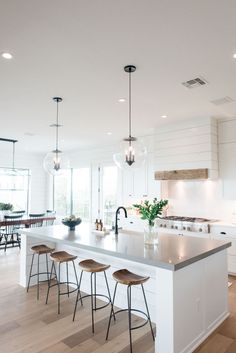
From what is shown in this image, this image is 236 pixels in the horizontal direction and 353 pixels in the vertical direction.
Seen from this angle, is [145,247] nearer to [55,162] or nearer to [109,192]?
[55,162]

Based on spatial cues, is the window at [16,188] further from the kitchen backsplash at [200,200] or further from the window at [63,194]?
the kitchen backsplash at [200,200]

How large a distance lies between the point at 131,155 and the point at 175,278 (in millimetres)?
1599

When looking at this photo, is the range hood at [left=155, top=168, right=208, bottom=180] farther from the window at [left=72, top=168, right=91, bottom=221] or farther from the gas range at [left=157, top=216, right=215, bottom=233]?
the window at [left=72, top=168, right=91, bottom=221]

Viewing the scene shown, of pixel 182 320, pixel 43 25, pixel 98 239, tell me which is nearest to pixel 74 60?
pixel 43 25

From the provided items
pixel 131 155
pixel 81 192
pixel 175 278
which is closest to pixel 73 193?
pixel 81 192

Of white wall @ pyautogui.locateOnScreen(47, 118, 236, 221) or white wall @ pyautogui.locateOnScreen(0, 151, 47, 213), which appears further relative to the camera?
white wall @ pyautogui.locateOnScreen(0, 151, 47, 213)

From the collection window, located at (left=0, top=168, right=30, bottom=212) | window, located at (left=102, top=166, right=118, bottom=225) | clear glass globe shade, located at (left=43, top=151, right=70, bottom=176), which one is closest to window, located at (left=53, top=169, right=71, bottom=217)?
window, located at (left=0, top=168, right=30, bottom=212)

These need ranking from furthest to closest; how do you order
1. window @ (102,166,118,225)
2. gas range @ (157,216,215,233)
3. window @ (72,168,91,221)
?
window @ (72,168,91,221)
window @ (102,166,118,225)
gas range @ (157,216,215,233)

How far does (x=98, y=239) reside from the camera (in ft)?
10.3

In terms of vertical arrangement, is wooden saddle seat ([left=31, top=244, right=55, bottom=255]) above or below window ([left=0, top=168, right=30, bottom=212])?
below

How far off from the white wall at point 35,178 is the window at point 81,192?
4.91ft

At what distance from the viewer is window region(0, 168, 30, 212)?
866cm

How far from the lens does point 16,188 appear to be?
898 centimetres

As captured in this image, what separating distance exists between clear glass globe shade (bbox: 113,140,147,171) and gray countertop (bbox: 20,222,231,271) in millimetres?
942
